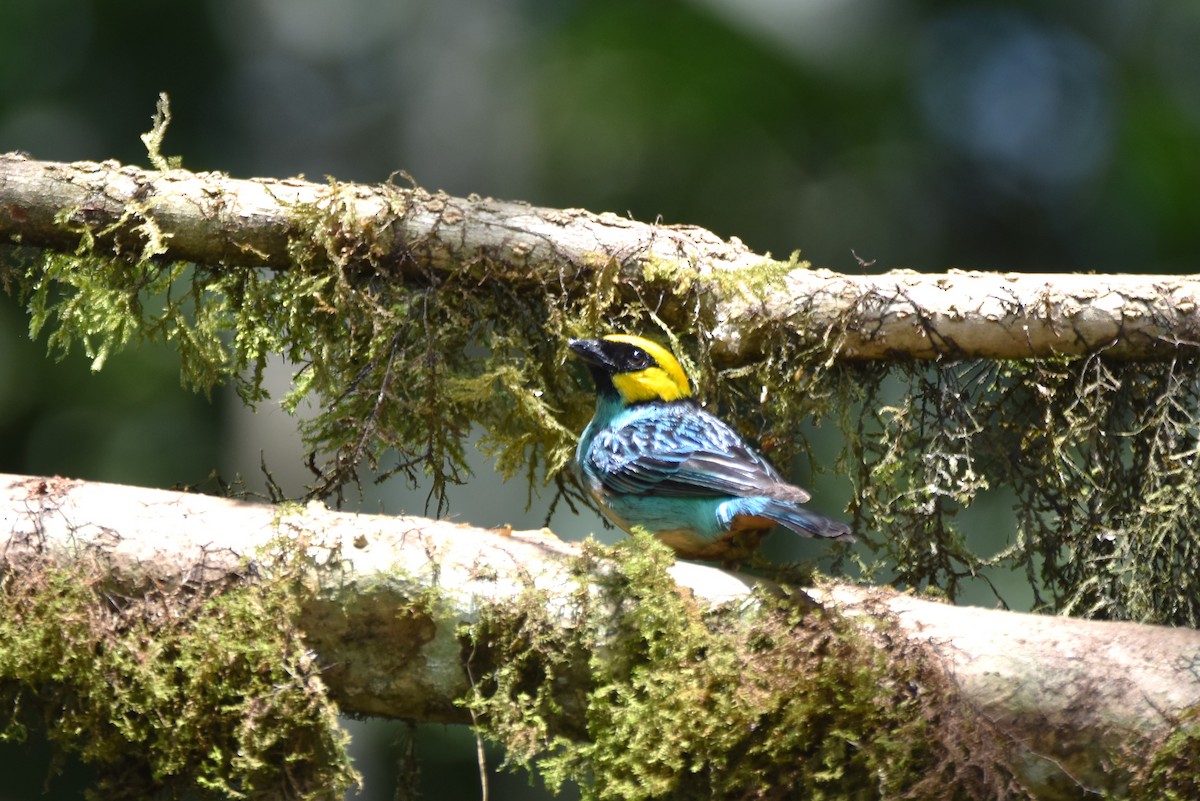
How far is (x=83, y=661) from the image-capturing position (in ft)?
11.3

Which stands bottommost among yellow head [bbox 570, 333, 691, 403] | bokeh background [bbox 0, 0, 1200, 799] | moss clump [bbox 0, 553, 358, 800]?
moss clump [bbox 0, 553, 358, 800]

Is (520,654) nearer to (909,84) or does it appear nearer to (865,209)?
(865,209)

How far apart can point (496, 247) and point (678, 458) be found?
1.02 m

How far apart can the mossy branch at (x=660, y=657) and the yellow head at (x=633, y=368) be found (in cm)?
92

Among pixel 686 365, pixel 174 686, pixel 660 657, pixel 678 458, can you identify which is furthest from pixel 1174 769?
pixel 174 686

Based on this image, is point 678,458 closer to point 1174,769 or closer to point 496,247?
point 496,247

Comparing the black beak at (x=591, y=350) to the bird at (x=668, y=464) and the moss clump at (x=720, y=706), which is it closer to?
the bird at (x=668, y=464)

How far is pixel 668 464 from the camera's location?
4043 mm

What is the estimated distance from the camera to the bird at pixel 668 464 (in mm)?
3852

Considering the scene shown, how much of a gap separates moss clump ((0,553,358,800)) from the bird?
4.11 feet

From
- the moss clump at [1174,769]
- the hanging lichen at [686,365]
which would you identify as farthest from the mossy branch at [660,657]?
the hanging lichen at [686,365]

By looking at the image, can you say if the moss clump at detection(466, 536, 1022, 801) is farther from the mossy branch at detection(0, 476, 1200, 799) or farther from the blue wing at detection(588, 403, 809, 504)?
the blue wing at detection(588, 403, 809, 504)

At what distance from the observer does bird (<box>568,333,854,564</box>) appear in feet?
12.6

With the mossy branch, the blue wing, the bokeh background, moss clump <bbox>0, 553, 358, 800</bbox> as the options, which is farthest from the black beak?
the bokeh background
